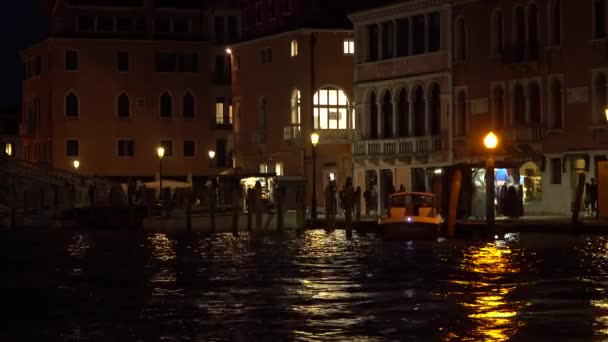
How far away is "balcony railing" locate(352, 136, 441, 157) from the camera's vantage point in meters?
65.6

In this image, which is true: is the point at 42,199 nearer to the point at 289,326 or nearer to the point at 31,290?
the point at 31,290

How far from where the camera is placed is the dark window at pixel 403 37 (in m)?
67.4

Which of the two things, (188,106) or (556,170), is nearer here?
(556,170)

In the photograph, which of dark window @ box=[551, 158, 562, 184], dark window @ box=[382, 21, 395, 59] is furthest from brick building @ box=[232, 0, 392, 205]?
dark window @ box=[551, 158, 562, 184]

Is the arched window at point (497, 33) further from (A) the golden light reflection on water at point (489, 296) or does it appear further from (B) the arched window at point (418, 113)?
(A) the golden light reflection on water at point (489, 296)

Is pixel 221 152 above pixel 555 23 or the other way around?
the other way around

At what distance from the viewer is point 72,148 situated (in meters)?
95.4

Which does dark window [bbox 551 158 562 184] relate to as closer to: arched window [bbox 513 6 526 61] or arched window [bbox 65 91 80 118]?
arched window [bbox 513 6 526 61]

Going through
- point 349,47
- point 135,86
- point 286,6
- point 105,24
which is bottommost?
point 349,47

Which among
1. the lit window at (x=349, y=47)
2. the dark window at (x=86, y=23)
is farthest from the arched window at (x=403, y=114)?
the dark window at (x=86, y=23)

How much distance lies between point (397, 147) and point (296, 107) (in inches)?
399

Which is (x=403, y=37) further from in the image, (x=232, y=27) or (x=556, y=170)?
(x=232, y=27)

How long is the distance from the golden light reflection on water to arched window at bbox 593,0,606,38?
18400 mm

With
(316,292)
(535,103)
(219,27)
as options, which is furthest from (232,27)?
(316,292)
